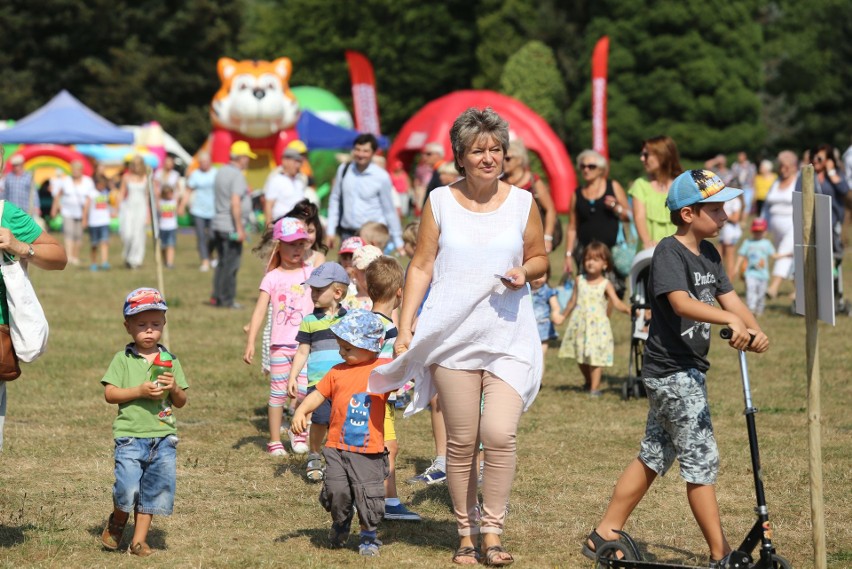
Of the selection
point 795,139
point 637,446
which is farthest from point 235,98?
point 795,139

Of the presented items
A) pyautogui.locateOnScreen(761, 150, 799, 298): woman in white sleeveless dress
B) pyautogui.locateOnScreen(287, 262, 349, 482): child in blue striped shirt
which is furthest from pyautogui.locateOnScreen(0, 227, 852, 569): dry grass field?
pyautogui.locateOnScreen(761, 150, 799, 298): woman in white sleeveless dress

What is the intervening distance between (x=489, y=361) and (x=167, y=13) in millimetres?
54065

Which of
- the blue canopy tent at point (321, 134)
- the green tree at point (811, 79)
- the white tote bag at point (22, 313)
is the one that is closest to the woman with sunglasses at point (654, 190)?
the white tote bag at point (22, 313)

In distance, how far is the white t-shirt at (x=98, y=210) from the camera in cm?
2309

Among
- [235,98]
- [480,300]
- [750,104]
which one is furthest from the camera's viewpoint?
[750,104]

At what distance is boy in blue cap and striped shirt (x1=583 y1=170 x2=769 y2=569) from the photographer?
5.61m

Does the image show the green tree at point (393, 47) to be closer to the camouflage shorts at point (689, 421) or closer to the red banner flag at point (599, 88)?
the red banner flag at point (599, 88)

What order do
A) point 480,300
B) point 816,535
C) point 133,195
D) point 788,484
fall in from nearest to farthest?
point 816,535 < point 480,300 < point 788,484 < point 133,195

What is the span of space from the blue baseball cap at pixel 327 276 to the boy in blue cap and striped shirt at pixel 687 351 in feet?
8.20

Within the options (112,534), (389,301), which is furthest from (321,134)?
(112,534)

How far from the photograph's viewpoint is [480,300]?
5863 millimetres

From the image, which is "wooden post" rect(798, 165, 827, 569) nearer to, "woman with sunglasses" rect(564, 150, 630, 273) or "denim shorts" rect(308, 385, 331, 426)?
"denim shorts" rect(308, 385, 331, 426)

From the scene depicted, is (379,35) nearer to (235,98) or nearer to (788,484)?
(235,98)

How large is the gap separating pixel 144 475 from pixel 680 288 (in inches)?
106
